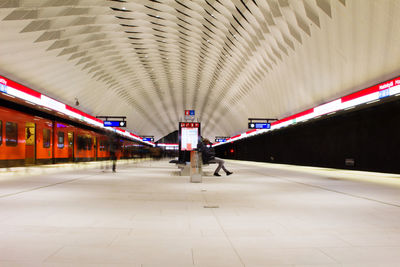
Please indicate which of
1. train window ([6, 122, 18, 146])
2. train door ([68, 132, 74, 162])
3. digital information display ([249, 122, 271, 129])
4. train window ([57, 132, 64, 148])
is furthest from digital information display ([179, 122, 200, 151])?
digital information display ([249, 122, 271, 129])

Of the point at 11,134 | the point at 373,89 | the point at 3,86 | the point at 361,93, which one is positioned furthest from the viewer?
the point at 11,134

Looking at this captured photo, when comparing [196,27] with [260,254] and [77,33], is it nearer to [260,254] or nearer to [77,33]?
[77,33]

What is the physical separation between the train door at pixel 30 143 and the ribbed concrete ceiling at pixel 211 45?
2.56 meters

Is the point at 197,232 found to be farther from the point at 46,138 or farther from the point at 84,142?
the point at 84,142

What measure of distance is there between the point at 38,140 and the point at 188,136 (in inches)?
368

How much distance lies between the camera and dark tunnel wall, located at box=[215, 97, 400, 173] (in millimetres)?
18062

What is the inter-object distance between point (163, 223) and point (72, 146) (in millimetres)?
26190

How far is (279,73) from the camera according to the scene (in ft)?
82.0

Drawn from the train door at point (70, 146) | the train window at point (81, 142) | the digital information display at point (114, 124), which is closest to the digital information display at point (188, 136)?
the train door at point (70, 146)

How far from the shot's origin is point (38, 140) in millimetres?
22375

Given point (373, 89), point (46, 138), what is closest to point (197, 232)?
point (373, 89)

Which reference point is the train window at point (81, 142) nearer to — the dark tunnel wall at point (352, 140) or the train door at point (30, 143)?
the train door at point (30, 143)

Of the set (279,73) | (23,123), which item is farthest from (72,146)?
(279,73)

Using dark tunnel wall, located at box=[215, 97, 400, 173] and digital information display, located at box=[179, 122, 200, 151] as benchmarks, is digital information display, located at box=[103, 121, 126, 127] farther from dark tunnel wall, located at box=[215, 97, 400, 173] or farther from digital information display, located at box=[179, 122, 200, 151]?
dark tunnel wall, located at box=[215, 97, 400, 173]
